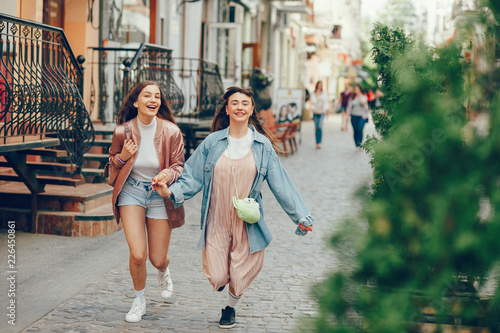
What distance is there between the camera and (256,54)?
1054 inches

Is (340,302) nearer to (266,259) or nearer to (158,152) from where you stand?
(158,152)

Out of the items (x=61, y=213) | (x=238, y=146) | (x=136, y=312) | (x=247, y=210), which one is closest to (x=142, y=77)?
(x=61, y=213)

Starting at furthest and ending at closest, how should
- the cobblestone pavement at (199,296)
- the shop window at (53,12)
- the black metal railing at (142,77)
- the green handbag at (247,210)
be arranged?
the shop window at (53,12) → the black metal railing at (142,77) → the cobblestone pavement at (199,296) → the green handbag at (247,210)

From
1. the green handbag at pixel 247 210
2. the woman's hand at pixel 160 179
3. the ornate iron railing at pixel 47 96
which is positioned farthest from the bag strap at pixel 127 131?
the ornate iron railing at pixel 47 96

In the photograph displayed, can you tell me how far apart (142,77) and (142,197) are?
6684 mm

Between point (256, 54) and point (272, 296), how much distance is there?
21437 millimetres

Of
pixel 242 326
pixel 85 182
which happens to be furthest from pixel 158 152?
pixel 85 182

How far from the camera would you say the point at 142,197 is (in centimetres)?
527

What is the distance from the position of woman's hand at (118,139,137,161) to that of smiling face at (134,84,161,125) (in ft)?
0.78

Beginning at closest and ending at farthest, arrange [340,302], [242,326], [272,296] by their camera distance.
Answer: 1. [340,302]
2. [242,326]
3. [272,296]

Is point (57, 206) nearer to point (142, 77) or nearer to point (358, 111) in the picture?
point (142, 77)

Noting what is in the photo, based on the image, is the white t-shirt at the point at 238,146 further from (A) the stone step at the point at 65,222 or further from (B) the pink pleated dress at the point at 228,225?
(A) the stone step at the point at 65,222

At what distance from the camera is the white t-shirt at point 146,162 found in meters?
5.27

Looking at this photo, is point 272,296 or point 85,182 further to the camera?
point 85,182
